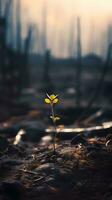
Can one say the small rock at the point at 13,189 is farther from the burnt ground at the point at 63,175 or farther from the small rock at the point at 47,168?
the small rock at the point at 47,168

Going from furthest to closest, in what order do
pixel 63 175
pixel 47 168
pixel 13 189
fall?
pixel 47 168, pixel 63 175, pixel 13 189

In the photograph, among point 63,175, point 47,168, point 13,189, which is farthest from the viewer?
point 47,168

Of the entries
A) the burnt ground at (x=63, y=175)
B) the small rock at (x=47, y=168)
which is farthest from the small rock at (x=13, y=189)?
the small rock at (x=47, y=168)

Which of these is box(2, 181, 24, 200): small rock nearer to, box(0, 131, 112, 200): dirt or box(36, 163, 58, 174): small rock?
box(0, 131, 112, 200): dirt

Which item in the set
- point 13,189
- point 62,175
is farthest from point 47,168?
point 13,189

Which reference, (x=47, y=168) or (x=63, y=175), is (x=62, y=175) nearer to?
(x=63, y=175)

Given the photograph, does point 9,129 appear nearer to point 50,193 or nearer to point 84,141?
point 84,141

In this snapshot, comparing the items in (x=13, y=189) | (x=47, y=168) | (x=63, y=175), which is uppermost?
(x=47, y=168)

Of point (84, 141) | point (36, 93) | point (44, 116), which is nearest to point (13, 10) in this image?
point (36, 93)
